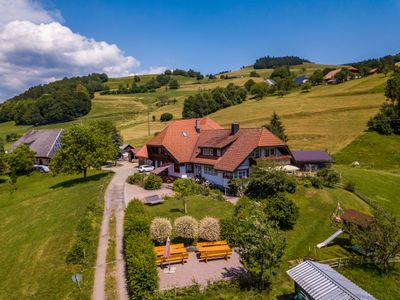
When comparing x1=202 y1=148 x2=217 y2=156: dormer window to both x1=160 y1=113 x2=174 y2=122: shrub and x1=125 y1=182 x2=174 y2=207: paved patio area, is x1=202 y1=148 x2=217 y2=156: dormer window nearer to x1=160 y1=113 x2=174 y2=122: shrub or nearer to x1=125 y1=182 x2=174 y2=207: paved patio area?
x1=125 y1=182 x2=174 y2=207: paved patio area

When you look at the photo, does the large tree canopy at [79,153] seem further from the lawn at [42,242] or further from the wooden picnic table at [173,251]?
the wooden picnic table at [173,251]

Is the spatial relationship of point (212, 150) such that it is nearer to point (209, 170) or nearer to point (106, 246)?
point (209, 170)

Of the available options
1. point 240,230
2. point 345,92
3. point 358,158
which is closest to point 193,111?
point 345,92

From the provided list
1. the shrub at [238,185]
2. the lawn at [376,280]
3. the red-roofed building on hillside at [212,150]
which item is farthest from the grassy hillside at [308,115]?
the lawn at [376,280]

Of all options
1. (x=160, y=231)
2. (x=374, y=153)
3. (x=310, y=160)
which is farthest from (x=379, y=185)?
(x=160, y=231)

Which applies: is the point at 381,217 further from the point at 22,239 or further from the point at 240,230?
the point at 22,239
